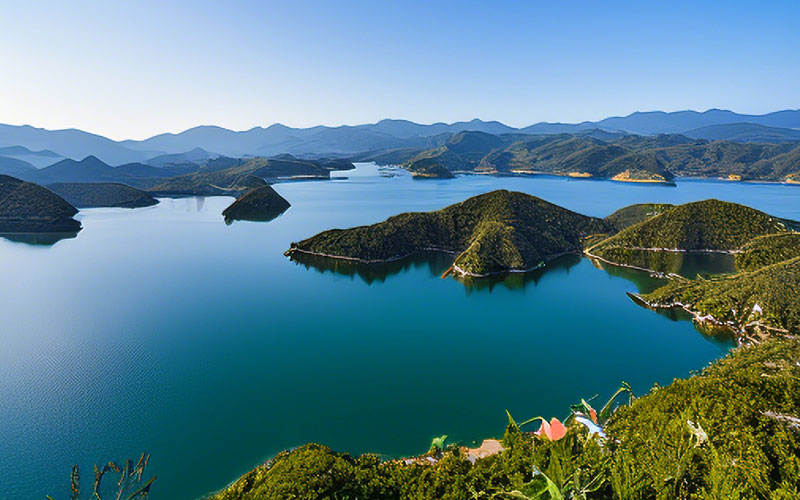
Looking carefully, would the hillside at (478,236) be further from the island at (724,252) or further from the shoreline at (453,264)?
the island at (724,252)

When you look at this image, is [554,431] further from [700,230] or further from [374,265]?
[700,230]

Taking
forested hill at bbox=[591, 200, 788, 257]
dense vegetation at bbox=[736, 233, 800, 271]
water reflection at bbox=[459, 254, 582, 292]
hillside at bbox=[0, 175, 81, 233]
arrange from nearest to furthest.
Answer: dense vegetation at bbox=[736, 233, 800, 271] → water reflection at bbox=[459, 254, 582, 292] → forested hill at bbox=[591, 200, 788, 257] → hillside at bbox=[0, 175, 81, 233]

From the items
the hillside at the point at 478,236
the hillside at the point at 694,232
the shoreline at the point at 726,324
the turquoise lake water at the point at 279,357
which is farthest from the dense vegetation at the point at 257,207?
the shoreline at the point at 726,324

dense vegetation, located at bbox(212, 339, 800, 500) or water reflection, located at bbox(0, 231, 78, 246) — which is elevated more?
water reflection, located at bbox(0, 231, 78, 246)

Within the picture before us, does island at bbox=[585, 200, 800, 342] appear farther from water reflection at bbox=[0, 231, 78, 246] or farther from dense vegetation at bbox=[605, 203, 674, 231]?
water reflection at bbox=[0, 231, 78, 246]

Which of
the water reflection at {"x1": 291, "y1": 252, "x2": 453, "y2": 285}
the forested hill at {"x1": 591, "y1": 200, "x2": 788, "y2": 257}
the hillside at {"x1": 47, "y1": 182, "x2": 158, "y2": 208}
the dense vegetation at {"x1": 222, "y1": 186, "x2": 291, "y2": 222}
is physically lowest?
the water reflection at {"x1": 291, "y1": 252, "x2": 453, "y2": 285}

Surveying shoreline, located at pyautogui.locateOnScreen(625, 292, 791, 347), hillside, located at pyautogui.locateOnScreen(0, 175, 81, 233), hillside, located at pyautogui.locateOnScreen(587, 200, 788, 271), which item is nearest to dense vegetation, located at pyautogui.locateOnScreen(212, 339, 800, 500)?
shoreline, located at pyautogui.locateOnScreen(625, 292, 791, 347)
